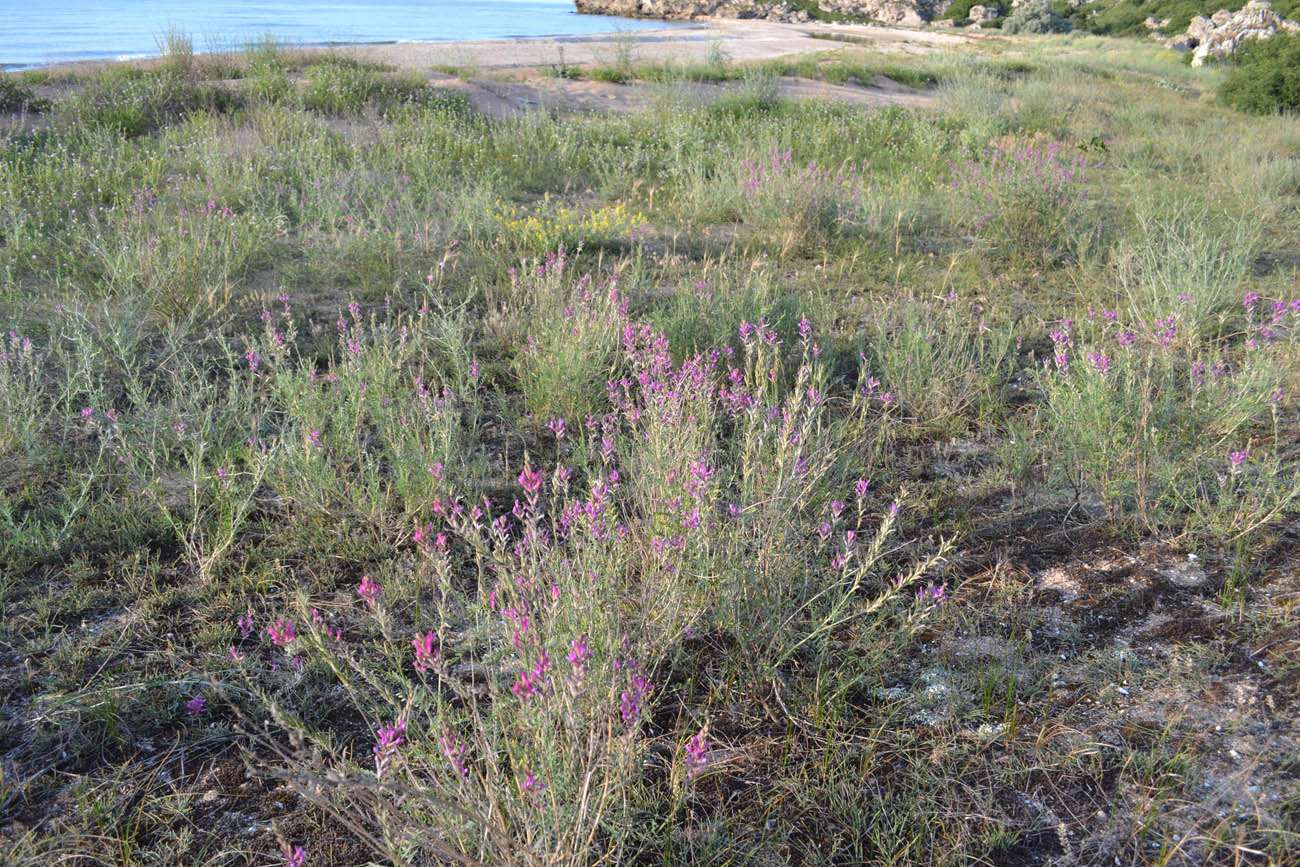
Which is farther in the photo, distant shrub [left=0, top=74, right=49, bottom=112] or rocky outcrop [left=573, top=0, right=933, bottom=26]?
rocky outcrop [left=573, top=0, right=933, bottom=26]

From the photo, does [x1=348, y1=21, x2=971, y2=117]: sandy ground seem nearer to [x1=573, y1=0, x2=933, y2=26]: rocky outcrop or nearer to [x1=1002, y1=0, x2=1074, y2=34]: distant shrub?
[x1=573, y1=0, x2=933, y2=26]: rocky outcrop

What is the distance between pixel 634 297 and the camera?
5.13 meters

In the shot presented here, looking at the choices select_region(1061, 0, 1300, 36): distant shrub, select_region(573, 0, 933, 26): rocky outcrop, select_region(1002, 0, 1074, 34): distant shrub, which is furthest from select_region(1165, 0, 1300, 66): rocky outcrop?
select_region(573, 0, 933, 26): rocky outcrop

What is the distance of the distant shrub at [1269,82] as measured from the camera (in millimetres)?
12031

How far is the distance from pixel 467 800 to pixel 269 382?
291 centimetres

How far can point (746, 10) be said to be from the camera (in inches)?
1655

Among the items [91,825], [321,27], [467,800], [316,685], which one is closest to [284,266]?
[316,685]

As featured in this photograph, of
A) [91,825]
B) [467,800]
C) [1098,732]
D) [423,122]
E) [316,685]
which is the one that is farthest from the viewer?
[423,122]

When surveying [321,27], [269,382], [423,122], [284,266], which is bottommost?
[269,382]

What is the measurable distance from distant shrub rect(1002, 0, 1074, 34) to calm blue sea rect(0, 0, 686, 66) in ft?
54.8

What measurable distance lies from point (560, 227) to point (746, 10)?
41.7 metres

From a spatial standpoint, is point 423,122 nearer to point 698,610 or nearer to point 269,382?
point 269,382

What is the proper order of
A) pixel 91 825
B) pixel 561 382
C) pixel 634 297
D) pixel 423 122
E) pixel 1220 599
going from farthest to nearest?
pixel 423 122 < pixel 634 297 < pixel 561 382 < pixel 1220 599 < pixel 91 825

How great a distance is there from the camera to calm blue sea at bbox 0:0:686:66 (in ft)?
50.6
